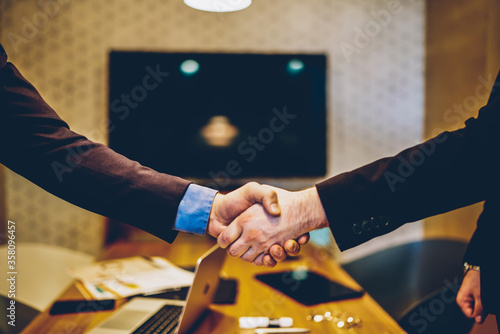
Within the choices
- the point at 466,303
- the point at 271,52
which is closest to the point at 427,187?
the point at 466,303

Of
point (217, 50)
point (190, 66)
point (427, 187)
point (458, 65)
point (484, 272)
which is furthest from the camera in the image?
point (217, 50)

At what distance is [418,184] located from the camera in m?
1.04

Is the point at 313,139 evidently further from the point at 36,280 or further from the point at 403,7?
the point at 36,280

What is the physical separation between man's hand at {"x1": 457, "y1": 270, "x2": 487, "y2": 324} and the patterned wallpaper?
224 cm

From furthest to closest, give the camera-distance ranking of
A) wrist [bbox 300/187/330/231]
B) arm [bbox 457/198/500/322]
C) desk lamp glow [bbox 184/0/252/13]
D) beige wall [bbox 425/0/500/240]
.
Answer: beige wall [bbox 425/0/500/240], desk lamp glow [bbox 184/0/252/13], wrist [bbox 300/187/330/231], arm [bbox 457/198/500/322]

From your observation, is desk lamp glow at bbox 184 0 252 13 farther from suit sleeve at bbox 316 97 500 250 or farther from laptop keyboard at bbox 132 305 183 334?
laptop keyboard at bbox 132 305 183 334

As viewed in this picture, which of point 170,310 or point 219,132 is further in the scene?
point 219,132

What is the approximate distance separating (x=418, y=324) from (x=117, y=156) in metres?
1.17

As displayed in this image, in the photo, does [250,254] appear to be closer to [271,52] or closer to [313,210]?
[313,210]

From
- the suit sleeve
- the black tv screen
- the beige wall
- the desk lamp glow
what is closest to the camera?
the suit sleeve

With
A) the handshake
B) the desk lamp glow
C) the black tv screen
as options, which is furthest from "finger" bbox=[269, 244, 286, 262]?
the black tv screen

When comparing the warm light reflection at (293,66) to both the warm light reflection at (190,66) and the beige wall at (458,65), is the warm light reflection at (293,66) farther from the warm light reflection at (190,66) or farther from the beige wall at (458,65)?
the beige wall at (458,65)

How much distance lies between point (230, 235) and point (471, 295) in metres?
0.74

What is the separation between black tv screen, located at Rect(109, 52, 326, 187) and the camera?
115 inches
